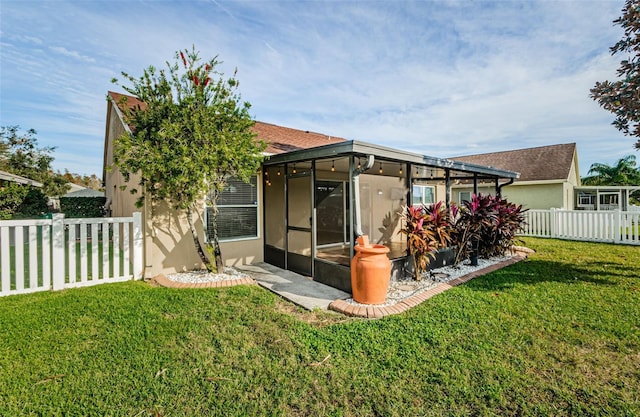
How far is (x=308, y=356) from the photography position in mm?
3248

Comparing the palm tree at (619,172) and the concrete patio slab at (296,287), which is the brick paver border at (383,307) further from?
the palm tree at (619,172)

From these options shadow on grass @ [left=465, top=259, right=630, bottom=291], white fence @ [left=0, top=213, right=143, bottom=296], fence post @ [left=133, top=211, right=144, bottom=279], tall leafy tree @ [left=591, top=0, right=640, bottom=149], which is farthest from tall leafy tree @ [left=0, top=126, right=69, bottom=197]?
tall leafy tree @ [left=591, top=0, right=640, bottom=149]

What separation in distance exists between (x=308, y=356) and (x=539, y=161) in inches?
859

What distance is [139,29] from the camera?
7.30 m

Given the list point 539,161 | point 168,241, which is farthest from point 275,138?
point 539,161

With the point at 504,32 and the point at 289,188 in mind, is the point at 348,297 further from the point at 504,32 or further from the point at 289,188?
the point at 504,32

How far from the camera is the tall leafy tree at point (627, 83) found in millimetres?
5566

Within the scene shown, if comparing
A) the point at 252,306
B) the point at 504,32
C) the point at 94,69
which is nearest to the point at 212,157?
the point at 252,306

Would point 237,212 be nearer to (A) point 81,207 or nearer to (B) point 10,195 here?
(B) point 10,195

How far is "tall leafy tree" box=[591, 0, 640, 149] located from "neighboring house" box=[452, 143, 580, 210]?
12.6 metres

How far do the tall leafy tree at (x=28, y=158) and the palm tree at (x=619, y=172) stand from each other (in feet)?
156

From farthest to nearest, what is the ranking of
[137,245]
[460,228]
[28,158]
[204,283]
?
1. [28,158]
2. [460,228]
3. [137,245]
4. [204,283]

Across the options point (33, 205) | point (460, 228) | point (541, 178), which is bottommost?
point (460, 228)

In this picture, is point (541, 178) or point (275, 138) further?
point (541, 178)
